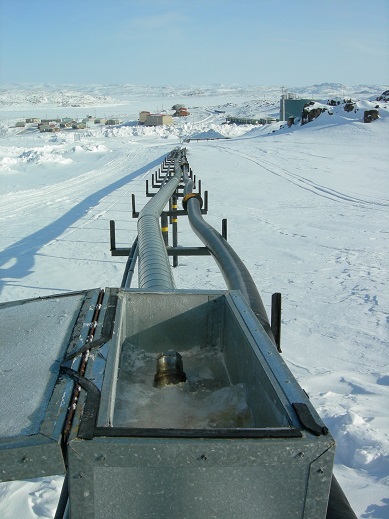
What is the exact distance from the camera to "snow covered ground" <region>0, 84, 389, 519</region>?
387 cm

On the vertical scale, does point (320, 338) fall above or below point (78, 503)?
below

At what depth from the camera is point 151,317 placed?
99.3 inches

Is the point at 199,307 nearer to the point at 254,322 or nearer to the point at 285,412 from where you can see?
the point at 254,322

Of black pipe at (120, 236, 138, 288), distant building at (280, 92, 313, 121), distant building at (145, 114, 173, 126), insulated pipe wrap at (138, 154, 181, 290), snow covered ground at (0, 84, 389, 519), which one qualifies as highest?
distant building at (280, 92, 313, 121)

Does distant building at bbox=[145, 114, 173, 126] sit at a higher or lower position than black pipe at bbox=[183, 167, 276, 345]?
higher

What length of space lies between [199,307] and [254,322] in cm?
43

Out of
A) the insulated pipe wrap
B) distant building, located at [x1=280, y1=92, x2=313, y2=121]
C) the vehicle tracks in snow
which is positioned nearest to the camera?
the insulated pipe wrap

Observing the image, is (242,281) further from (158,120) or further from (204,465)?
(158,120)

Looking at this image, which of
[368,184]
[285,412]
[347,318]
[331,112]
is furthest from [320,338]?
[331,112]

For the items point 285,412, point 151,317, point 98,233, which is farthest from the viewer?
point 98,233

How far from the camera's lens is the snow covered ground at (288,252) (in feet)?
12.7

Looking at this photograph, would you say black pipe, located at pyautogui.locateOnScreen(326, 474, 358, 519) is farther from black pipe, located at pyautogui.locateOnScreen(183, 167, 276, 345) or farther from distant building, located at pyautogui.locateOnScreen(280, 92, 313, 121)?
distant building, located at pyautogui.locateOnScreen(280, 92, 313, 121)

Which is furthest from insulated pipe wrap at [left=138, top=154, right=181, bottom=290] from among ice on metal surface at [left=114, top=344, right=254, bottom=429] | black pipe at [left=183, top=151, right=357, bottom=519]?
black pipe at [left=183, top=151, right=357, bottom=519]

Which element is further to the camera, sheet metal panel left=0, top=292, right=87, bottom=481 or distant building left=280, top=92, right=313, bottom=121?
distant building left=280, top=92, right=313, bottom=121
